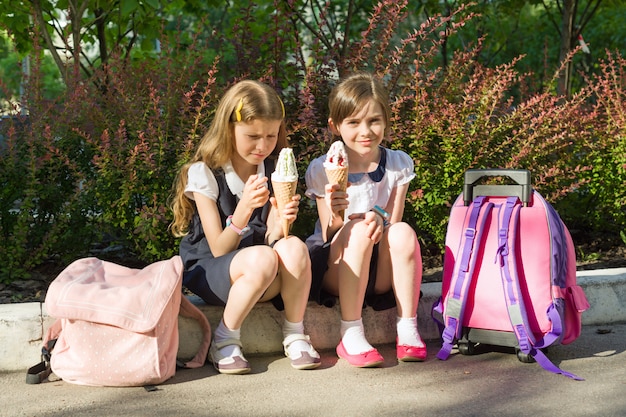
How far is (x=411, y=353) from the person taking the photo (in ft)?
12.6

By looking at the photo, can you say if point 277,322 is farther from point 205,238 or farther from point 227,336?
point 205,238

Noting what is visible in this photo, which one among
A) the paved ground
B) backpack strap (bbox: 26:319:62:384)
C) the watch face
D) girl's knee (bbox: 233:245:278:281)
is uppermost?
the watch face

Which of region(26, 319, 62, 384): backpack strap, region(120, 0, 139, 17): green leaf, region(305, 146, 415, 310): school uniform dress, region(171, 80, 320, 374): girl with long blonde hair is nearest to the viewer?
region(26, 319, 62, 384): backpack strap

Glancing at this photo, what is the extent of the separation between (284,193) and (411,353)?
0.94 m

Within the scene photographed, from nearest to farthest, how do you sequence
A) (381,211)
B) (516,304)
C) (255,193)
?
(255,193) < (516,304) < (381,211)

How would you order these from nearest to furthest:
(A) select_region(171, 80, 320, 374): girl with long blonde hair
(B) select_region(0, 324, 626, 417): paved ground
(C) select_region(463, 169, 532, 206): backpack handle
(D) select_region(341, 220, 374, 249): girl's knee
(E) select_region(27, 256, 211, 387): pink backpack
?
(B) select_region(0, 324, 626, 417): paved ground, (E) select_region(27, 256, 211, 387): pink backpack, (A) select_region(171, 80, 320, 374): girl with long blonde hair, (D) select_region(341, 220, 374, 249): girl's knee, (C) select_region(463, 169, 532, 206): backpack handle

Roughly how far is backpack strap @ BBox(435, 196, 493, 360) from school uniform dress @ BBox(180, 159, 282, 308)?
0.92 metres

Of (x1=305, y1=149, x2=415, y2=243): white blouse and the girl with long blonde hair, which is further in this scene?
(x1=305, y1=149, x2=415, y2=243): white blouse

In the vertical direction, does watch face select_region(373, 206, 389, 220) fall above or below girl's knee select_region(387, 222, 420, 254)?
above

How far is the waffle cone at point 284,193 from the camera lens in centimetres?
365

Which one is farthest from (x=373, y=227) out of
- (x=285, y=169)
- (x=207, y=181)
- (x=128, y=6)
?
(x=128, y=6)

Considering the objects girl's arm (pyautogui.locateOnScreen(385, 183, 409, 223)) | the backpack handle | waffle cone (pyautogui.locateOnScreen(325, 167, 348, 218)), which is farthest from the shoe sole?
the backpack handle

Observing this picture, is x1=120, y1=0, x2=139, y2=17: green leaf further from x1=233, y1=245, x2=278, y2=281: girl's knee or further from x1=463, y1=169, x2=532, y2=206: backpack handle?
x1=463, y1=169, x2=532, y2=206: backpack handle

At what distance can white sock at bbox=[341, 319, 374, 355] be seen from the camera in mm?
3809
